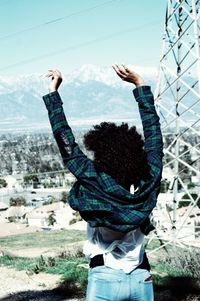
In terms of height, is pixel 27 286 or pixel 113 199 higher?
pixel 113 199

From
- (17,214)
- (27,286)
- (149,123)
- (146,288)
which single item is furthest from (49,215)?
(146,288)

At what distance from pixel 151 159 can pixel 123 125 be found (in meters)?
0.18

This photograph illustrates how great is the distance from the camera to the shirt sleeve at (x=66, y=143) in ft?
6.28

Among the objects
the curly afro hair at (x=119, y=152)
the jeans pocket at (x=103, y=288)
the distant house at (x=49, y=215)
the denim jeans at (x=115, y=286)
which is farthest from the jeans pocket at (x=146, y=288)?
the distant house at (x=49, y=215)

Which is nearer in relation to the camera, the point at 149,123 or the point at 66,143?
the point at 66,143

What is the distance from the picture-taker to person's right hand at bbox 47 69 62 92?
2.10m

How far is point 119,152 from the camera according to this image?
193cm

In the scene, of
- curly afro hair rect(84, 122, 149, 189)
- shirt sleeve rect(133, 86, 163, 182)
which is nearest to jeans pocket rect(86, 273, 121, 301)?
curly afro hair rect(84, 122, 149, 189)

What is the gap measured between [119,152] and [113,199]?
0.19 meters

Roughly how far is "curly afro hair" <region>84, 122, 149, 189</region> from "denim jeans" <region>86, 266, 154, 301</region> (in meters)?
0.34

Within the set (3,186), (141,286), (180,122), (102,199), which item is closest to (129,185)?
(102,199)

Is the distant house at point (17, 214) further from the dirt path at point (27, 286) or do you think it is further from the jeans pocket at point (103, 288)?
the jeans pocket at point (103, 288)

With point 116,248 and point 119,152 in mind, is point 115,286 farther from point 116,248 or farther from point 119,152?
point 119,152

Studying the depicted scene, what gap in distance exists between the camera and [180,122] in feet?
26.3
